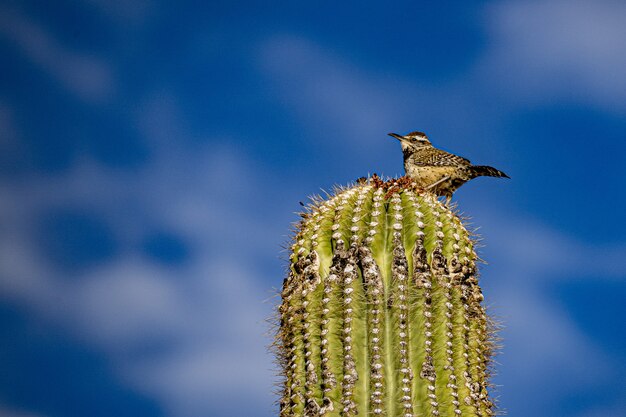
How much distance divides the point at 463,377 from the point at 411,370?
13.1 inches

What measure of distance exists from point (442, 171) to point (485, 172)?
0.46 meters

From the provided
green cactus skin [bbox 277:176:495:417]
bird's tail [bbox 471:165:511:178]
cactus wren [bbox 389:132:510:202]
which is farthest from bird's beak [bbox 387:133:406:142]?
green cactus skin [bbox 277:176:495:417]

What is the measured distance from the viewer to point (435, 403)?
410cm

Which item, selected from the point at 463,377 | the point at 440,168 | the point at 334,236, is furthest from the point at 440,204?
the point at 440,168

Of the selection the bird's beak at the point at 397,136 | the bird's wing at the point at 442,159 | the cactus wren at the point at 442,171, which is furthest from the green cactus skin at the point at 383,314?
the bird's beak at the point at 397,136

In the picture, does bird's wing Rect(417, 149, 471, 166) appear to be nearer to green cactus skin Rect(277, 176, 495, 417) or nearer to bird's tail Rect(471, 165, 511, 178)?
bird's tail Rect(471, 165, 511, 178)

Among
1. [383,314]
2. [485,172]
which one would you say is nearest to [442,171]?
[485,172]

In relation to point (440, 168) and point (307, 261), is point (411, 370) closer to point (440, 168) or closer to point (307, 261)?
point (307, 261)

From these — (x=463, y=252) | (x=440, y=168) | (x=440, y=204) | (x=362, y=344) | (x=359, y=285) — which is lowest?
(x=362, y=344)

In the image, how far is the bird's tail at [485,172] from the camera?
26.1 feet

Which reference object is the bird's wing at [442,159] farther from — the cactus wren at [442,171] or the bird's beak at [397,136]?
the bird's beak at [397,136]

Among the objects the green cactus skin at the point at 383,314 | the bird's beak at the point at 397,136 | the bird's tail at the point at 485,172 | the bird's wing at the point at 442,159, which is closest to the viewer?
the green cactus skin at the point at 383,314

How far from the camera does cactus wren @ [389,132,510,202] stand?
26.4ft

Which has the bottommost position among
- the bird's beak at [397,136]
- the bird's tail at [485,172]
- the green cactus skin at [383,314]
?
the green cactus skin at [383,314]
